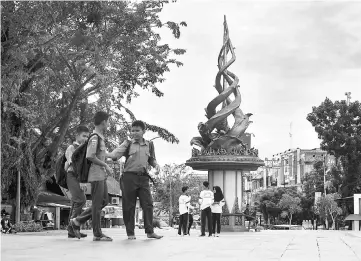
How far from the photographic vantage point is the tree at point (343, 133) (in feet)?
187

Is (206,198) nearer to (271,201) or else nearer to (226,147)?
(226,147)

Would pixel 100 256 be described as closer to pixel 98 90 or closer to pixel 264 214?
pixel 98 90

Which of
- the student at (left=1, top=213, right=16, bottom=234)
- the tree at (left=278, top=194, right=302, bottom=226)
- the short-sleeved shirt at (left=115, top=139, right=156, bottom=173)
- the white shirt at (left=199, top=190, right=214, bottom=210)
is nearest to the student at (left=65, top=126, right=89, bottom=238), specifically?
the short-sleeved shirt at (left=115, top=139, right=156, bottom=173)

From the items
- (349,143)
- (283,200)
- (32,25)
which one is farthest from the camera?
(283,200)

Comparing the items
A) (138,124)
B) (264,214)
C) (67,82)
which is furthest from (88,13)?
(264,214)

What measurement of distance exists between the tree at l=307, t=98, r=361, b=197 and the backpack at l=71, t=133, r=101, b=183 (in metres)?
47.8

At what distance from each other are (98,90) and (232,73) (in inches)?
214

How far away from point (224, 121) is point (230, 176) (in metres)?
2.21

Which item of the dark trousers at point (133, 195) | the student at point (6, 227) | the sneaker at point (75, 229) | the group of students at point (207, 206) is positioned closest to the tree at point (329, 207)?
the student at point (6, 227)

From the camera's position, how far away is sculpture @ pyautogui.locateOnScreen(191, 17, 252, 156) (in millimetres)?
27969

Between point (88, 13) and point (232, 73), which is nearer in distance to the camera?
point (88, 13)

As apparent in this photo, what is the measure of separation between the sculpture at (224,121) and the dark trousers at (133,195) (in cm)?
1686

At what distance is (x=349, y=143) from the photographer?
2222 inches

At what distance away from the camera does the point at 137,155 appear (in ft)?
35.6
